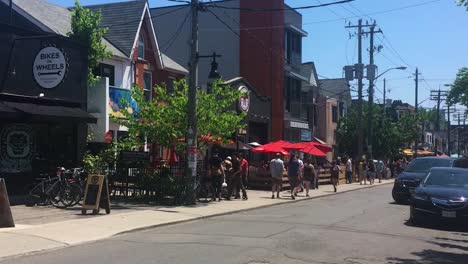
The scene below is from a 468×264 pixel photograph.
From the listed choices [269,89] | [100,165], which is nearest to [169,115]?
[100,165]

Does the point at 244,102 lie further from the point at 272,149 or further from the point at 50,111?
the point at 50,111

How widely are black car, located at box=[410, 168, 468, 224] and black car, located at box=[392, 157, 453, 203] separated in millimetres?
4986

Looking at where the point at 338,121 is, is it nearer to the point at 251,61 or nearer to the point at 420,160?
the point at 251,61

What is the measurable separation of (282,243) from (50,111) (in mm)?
10159

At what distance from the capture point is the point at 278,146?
94.9 feet

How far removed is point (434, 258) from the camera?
9914 mm

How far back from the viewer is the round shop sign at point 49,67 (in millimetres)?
18375

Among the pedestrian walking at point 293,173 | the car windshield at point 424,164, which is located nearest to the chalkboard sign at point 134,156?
the pedestrian walking at point 293,173

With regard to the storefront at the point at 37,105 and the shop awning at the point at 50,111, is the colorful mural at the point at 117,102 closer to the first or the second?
the storefront at the point at 37,105

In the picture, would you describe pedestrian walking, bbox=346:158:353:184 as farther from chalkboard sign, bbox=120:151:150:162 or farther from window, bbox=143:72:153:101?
chalkboard sign, bbox=120:151:150:162

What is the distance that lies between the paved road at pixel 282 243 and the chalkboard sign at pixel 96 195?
256 cm

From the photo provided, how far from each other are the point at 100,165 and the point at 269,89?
20.2m

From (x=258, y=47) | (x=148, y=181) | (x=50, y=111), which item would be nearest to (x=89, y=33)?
(x=50, y=111)

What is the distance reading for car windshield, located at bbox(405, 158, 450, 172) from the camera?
21312 mm
